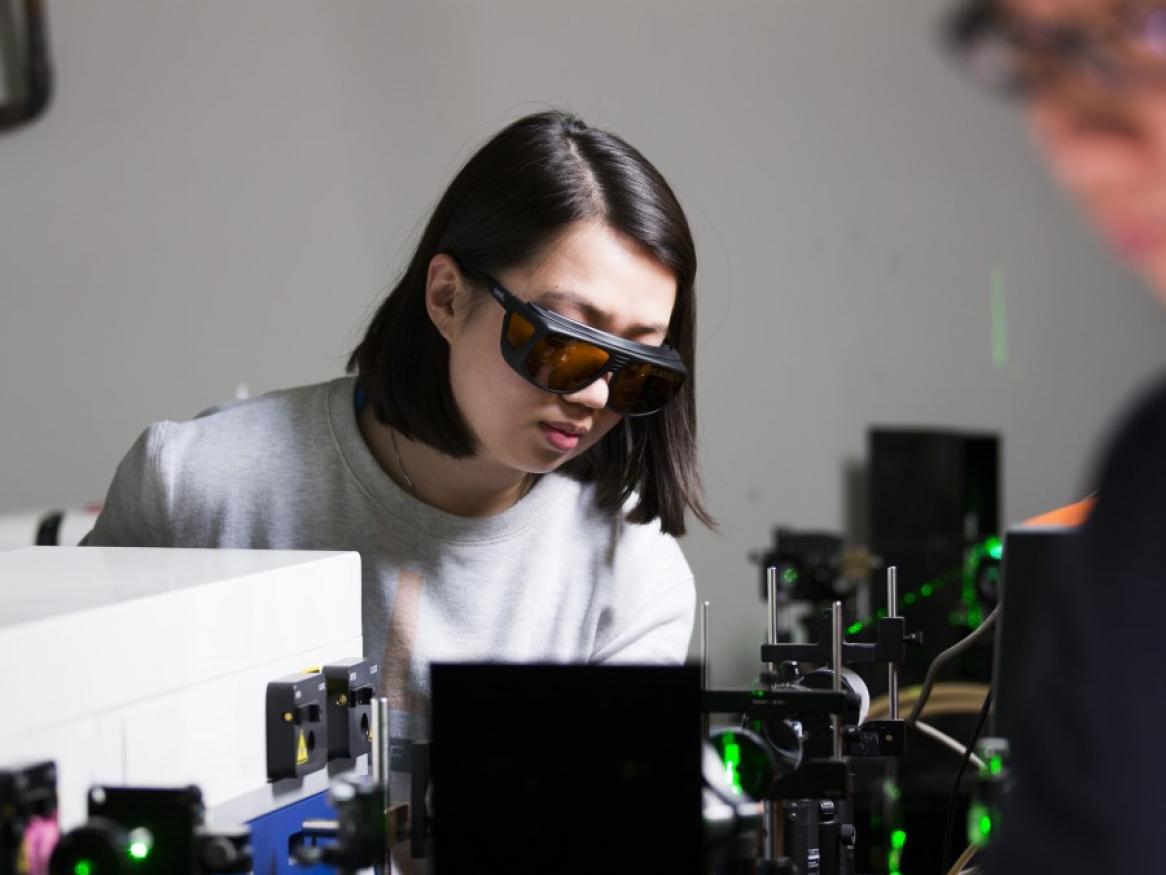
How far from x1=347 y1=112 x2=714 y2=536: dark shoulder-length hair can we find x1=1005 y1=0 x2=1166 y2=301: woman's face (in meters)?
0.82

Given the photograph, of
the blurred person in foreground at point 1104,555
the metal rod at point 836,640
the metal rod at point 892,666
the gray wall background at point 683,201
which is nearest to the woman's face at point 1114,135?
the blurred person in foreground at point 1104,555

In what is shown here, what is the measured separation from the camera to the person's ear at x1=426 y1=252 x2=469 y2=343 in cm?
139

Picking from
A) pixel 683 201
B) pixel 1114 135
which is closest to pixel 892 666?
pixel 1114 135

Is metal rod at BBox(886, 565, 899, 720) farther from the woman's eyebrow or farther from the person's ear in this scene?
the person's ear

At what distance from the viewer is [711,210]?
390 centimetres

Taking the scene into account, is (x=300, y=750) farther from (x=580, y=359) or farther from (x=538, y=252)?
(x=538, y=252)

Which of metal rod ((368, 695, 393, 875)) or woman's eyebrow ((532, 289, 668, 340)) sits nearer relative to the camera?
metal rod ((368, 695, 393, 875))

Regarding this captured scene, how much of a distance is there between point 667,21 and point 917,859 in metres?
2.52

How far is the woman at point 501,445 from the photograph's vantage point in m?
1.29

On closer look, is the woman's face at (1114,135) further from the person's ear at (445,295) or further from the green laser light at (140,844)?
the person's ear at (445,295)

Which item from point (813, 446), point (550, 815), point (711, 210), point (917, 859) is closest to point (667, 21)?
point (711, 210)

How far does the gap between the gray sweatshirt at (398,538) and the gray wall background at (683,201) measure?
2.32 metres

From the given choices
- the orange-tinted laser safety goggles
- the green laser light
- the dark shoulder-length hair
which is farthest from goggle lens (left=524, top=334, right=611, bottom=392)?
the green laser light

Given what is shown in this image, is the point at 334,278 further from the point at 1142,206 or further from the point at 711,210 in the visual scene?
the point at 1142,206
